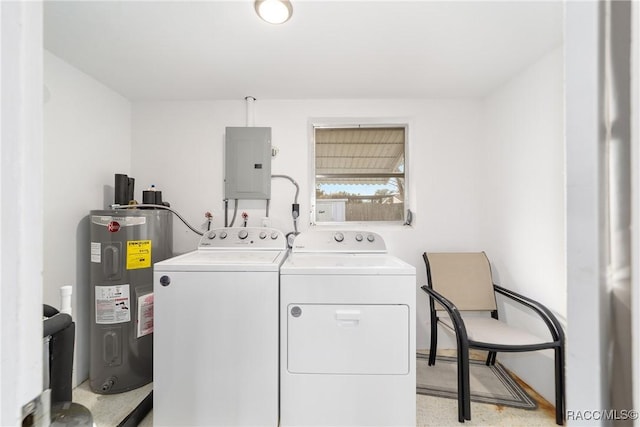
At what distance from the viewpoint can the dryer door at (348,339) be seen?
4.01 feet

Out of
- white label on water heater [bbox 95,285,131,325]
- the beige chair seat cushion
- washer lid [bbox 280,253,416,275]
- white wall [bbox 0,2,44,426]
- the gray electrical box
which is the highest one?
the gray electrical box

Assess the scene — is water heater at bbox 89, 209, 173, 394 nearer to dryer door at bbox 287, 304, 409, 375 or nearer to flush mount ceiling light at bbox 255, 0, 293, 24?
dryer door at bbox 287, 304, 409, 375

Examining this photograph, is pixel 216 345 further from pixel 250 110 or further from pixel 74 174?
pixel 250 110

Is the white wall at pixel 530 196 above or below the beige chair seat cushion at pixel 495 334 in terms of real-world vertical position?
above

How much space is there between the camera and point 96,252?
1562 millimetres

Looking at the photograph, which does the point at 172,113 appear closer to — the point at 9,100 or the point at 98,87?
the point at 98,87

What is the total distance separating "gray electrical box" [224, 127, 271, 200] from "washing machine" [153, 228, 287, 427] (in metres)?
0.95

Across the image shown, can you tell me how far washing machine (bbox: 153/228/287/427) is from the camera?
48.8 inches

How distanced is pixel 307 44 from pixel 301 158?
0.88 metres

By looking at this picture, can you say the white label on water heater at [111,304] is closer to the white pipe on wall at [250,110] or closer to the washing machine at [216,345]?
the washing machine at [216,345]

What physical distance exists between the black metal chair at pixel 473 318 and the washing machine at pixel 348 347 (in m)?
0.36

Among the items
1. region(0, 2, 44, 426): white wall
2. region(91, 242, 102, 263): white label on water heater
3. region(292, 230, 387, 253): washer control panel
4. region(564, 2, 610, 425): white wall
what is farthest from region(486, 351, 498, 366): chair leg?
region(91, 242, 102, 263): white label on water heater

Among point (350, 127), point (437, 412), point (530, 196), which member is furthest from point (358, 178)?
point (437, 412)

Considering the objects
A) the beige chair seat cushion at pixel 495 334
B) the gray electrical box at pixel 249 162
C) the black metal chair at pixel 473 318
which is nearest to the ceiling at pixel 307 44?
the gray electrical box at pixel 249 162
